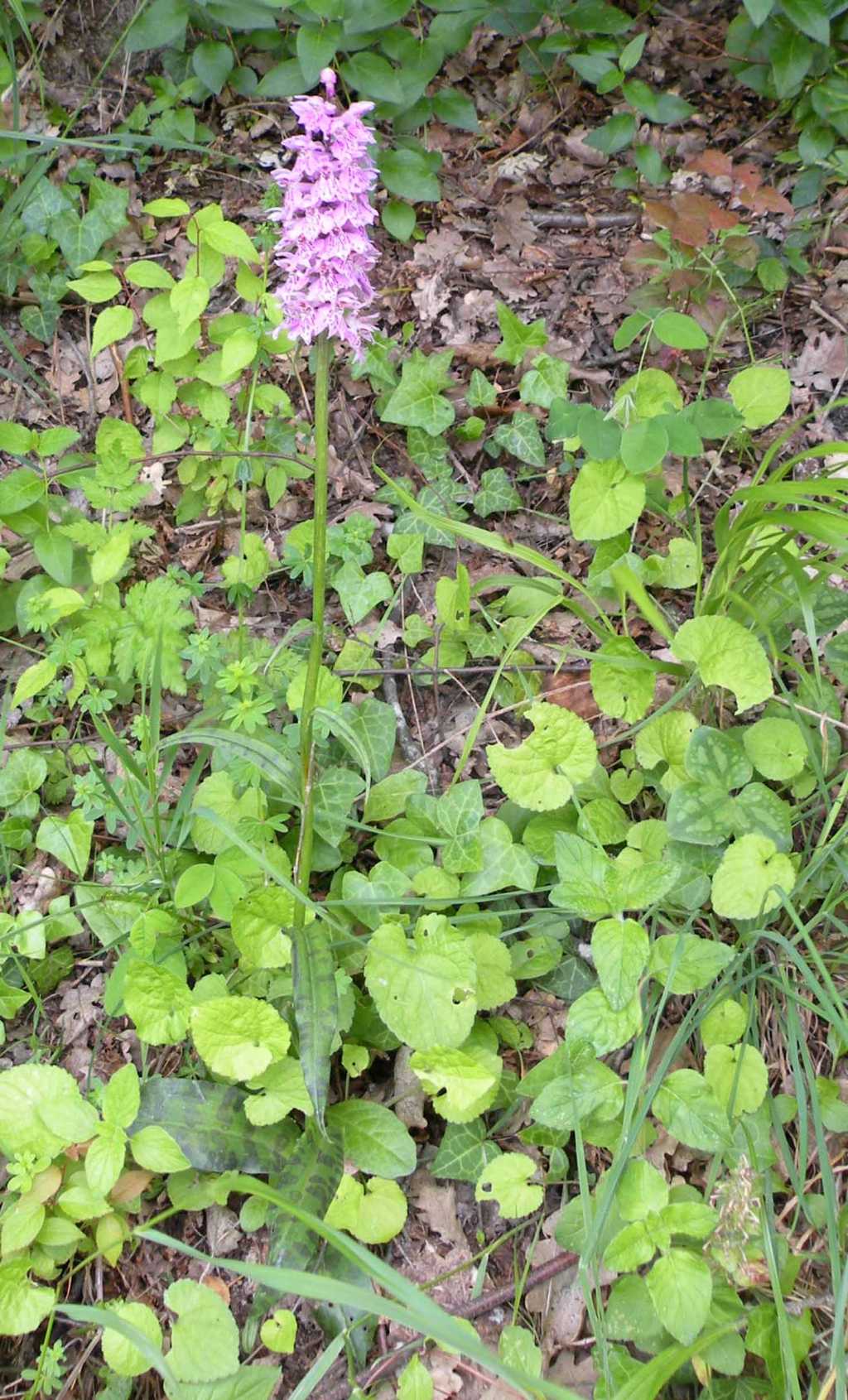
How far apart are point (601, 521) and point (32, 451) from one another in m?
1.60

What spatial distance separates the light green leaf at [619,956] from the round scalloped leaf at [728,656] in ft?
1.69

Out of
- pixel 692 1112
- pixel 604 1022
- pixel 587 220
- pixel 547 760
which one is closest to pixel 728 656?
pixel 547 760

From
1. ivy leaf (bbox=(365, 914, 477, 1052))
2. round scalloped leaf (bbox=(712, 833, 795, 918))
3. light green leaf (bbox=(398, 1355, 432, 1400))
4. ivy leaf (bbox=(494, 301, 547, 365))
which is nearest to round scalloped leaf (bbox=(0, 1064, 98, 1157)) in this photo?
ivy leaf (bbox=(365, 914, 477, 1052))

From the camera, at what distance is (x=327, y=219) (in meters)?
1.40

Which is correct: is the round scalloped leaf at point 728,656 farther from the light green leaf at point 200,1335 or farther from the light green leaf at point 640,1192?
the light green leaf at point 200,1335

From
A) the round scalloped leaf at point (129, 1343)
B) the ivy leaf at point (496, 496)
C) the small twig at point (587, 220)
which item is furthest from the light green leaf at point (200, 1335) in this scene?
the small twig at point (587, 220)

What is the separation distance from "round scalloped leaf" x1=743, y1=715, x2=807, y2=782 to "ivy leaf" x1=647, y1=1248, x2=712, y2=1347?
0.92 m

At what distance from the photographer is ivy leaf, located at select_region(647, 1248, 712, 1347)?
1.55 metres

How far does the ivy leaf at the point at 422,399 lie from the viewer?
269cm

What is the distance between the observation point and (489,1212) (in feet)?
6.31

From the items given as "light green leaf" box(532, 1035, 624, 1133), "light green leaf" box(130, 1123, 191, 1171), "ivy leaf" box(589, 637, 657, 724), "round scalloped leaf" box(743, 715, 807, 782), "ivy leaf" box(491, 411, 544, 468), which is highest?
"ivy leaf" box(491, 411, 544, 468)

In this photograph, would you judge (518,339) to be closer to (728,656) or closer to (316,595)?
(728,656)

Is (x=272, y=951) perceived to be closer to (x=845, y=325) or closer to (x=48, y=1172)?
(x=48, y=1172)

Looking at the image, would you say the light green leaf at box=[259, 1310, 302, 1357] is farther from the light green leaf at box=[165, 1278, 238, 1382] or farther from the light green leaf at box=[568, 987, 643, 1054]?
the light green leaf at box=[568, 987, 643, 1054]
